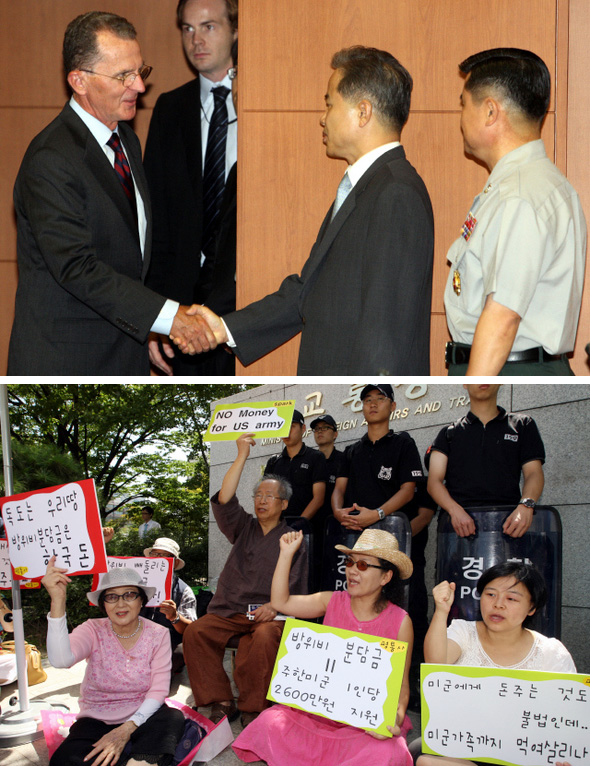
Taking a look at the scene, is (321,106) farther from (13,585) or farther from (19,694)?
(19,694)

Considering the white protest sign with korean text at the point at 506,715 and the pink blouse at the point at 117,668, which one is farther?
the pink blouse at the point at 117,668

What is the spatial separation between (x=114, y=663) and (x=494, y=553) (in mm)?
960

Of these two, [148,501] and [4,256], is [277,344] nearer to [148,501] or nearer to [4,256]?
[148,501]

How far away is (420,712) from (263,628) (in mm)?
404

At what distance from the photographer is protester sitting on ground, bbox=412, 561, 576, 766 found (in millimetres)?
1801

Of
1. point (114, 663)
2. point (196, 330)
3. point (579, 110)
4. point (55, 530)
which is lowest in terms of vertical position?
point (114, 663)

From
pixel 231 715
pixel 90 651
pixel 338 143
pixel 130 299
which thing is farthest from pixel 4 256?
pixel 231 715

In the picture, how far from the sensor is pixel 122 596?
205 cm

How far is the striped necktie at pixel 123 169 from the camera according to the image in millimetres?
3373

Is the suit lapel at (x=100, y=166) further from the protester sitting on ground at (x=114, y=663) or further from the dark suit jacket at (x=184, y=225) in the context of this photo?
the protester sitting on ground at (x=114, y=663)

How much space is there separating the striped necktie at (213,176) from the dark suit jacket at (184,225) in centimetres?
4

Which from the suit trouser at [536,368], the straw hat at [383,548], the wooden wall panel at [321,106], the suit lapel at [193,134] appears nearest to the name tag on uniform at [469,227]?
the suit trouser at [536,368]

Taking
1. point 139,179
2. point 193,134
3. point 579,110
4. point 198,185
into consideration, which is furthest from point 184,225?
point 579,110

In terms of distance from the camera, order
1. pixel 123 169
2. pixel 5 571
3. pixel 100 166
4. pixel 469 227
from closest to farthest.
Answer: pixel 5 571 < pixel 469 227 < pixel 100 166 < pixel 123 169
